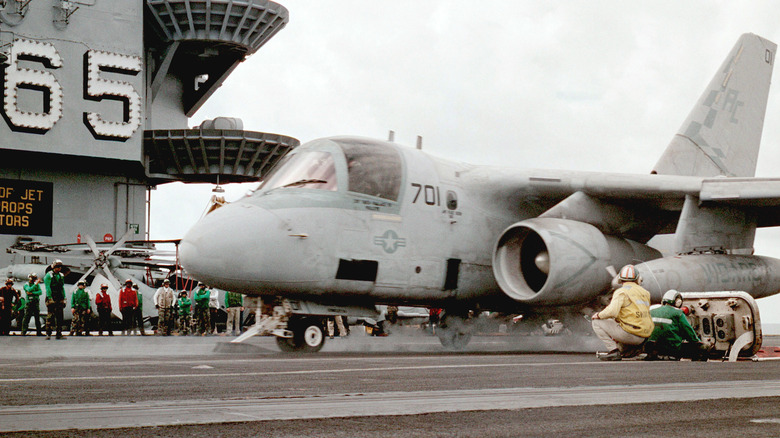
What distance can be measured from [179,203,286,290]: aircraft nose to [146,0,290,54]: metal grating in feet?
117

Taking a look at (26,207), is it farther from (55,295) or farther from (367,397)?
(367,397)

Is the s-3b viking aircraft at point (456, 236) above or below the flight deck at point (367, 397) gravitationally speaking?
above

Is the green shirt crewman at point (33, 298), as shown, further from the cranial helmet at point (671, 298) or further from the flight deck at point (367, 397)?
the cranial helmet at point (671, 298)

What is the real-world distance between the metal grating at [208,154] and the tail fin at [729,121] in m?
32.4

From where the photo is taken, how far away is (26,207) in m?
41.4

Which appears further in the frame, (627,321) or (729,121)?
(729,121)

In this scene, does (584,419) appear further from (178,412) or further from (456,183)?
(456,183)

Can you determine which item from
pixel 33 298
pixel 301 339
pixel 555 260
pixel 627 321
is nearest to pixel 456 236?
pixel 555 260

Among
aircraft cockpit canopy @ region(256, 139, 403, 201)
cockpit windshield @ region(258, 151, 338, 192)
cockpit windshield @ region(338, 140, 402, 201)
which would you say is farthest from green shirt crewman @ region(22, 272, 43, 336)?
cockpit windshield @ region(338, 140, 402, 201)

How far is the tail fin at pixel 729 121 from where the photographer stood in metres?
18.2

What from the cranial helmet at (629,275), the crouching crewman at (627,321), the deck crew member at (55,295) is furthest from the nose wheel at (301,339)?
the deck crew member at (55,295)

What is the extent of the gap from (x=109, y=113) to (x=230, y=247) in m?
32.1

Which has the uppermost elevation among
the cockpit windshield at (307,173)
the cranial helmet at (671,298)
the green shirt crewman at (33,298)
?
the cockpit windshield at (307,173)

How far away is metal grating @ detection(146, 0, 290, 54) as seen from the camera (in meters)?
45.5
